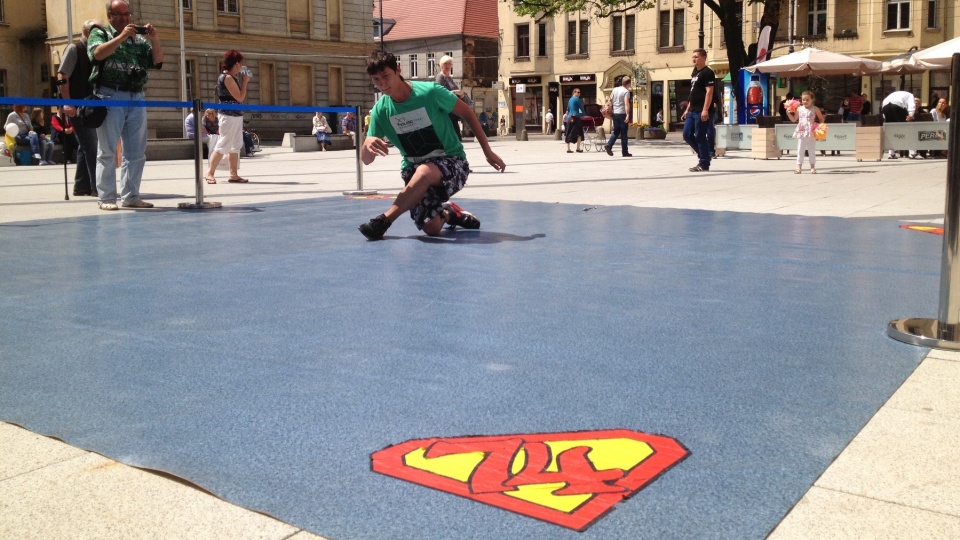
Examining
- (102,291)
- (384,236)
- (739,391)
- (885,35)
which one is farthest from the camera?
(885,35)

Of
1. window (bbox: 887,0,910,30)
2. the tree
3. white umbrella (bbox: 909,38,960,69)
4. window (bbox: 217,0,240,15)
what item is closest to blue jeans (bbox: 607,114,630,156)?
the tree

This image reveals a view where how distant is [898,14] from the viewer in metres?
45.4

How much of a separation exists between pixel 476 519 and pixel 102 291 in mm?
3587

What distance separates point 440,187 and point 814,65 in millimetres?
19838

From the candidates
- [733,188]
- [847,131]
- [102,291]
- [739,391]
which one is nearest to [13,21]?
[847,131]

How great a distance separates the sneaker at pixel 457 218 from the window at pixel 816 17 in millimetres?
44597

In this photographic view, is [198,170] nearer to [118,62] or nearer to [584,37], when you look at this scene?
[118,62]

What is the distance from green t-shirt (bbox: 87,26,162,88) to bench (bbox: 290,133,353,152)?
21.8 metres

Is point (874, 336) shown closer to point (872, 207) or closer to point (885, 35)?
point (872, 207)

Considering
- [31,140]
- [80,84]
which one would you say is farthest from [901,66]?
[31,140]

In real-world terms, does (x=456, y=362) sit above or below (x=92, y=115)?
below

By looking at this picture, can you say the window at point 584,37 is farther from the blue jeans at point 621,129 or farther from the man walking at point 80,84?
the man walking at point 80,84

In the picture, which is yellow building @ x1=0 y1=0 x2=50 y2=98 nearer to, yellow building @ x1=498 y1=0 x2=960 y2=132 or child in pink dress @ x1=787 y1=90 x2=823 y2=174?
yellow building @ x1=498 y1=0 x2=960 y2=132

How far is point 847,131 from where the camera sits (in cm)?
2198
